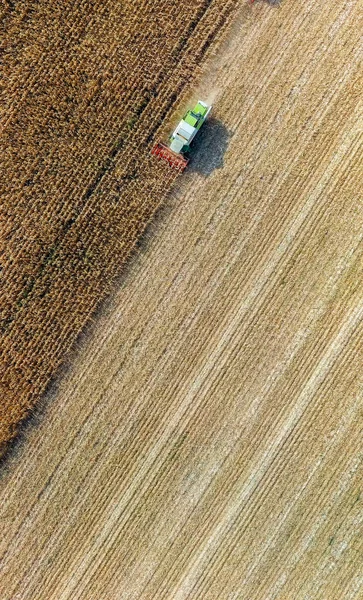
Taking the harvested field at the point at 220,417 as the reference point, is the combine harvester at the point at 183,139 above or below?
above

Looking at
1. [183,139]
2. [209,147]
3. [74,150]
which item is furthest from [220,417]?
[74,150]

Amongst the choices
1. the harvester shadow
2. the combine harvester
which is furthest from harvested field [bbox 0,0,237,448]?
the harvester shadow

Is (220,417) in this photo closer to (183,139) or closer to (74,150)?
(183,139)

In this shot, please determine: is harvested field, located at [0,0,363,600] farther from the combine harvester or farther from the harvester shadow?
the combine harvester

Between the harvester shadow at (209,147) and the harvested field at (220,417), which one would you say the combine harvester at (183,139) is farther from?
the harvested field at (220,417)

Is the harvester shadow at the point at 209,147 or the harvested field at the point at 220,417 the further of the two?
the harvested field at the point at 220,417

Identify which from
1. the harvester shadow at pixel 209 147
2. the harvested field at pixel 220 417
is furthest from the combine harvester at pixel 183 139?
the harvested field at pixel 220 417
